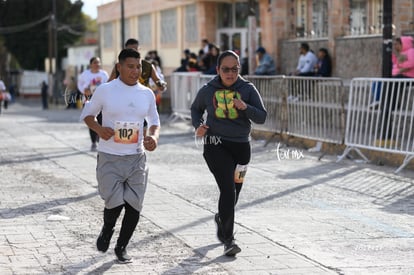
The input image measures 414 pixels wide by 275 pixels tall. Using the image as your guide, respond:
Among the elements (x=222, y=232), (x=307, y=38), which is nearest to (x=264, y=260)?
(x=222, y=232)

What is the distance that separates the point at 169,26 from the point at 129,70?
3073 cm

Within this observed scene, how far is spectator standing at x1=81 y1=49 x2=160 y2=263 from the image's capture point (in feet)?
21.8

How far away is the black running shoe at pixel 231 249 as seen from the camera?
6.94 m

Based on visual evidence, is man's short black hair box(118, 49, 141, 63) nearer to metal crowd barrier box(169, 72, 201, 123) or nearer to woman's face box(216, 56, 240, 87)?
woman's face box(216, 56, 240, 87)

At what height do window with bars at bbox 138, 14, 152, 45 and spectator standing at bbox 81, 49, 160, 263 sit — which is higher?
window with bars at bbox 138, 14, 152, 45

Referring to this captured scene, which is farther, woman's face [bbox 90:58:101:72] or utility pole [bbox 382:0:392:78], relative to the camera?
woman's face [bbox 90:58:101:72]

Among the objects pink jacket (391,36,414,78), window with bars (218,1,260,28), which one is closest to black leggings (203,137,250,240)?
pink jacket (391,36,414,78)

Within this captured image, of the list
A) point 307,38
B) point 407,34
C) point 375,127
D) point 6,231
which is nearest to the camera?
point 6,231

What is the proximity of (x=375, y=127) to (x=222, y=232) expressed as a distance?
6.72 m

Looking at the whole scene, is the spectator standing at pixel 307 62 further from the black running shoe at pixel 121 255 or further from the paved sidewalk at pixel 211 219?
the black running shoe at pixel 121 255

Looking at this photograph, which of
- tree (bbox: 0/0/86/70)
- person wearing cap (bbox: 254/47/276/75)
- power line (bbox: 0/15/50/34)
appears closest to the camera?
person wearing cap (bbox: 254/47/276/75)

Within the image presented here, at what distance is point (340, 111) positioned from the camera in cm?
1429

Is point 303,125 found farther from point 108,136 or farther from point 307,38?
point 108,136

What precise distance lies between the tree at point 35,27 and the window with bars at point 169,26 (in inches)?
1135
